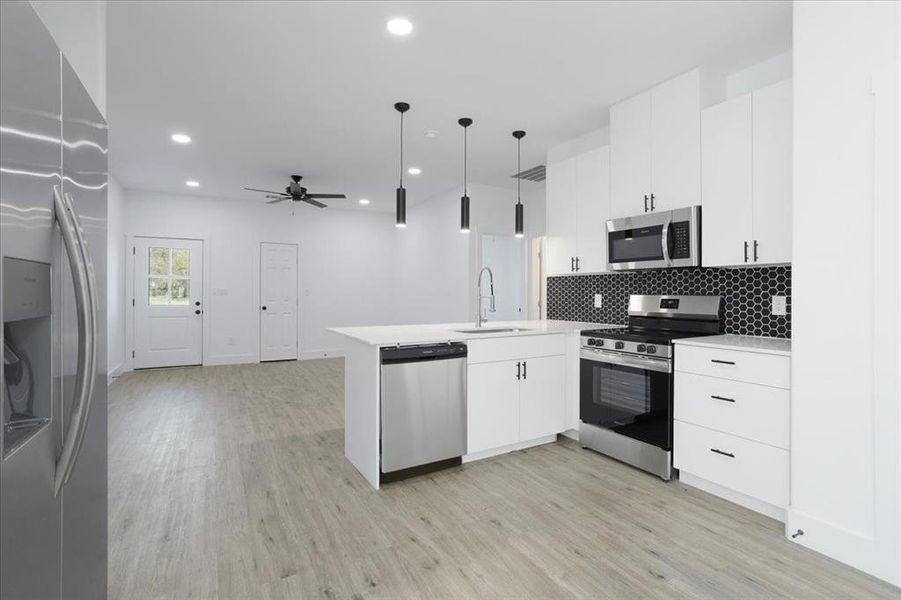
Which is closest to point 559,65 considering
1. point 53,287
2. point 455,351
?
point 455,351

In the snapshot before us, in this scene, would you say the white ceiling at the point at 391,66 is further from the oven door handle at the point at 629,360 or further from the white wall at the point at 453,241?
the oven door handle at the point at 629,360

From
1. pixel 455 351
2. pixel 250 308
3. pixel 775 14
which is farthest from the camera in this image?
pixel 250 308

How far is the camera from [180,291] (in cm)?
714

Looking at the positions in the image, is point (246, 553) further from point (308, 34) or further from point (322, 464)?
point (308, 34)

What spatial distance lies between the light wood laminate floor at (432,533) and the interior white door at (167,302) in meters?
3.97

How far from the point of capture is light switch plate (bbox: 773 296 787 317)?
284 cm

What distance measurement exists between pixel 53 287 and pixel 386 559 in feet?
5.60

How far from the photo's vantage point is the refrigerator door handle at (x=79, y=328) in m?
1.07

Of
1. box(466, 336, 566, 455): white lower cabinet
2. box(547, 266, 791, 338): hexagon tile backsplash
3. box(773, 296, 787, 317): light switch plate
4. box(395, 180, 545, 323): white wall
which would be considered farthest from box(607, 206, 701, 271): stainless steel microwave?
box(395, 180, 545, 323): white wall

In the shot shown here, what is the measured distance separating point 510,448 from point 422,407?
914 millimetres

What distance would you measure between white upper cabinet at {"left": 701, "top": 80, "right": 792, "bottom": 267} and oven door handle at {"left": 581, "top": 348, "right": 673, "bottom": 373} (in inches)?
30.2

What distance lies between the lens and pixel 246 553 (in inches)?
82.3

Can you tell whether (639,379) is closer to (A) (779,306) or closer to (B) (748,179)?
(A) (779,306)

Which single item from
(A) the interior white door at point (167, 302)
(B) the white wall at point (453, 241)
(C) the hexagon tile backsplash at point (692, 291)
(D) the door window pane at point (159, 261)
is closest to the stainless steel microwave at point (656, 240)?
(C) the hexagon tile backsplash at point (692, 291)
